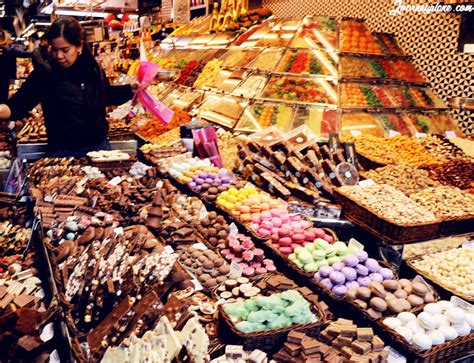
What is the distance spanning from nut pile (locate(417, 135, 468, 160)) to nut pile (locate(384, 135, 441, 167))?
0.35 ft

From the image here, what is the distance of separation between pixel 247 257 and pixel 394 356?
1027mm

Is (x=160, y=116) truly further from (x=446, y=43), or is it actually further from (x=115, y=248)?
(x=446, y=43)

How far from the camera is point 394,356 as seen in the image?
231 cm

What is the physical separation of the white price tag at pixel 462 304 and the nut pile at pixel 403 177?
1.43 m

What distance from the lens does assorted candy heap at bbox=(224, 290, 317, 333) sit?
2.27 metres

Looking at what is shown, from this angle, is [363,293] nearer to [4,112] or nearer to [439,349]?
[439,349]

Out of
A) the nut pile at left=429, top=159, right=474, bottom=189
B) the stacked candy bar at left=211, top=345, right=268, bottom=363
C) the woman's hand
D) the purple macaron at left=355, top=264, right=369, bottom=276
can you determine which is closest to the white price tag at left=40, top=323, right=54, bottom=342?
the stacked candy bar at left=211, top=345, right=268, bottom=363

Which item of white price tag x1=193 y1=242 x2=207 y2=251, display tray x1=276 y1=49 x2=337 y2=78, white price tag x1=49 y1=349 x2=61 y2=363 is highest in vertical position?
display tray x1=276 y1=49 x2=337 y2=78

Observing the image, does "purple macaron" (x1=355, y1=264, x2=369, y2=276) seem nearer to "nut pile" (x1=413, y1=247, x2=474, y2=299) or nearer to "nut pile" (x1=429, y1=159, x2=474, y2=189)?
"nut pile" (x1=413, y1=247, x2=474, y2=299)

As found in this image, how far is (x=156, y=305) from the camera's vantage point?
2100mm

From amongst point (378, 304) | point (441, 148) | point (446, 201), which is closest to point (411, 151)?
point (441, 148)

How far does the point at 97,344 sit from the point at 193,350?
0.41 meters

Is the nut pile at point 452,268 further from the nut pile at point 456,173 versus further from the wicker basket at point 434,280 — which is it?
the nut pile at point 456,173

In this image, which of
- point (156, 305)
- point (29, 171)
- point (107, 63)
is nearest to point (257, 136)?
point (29, 171)
